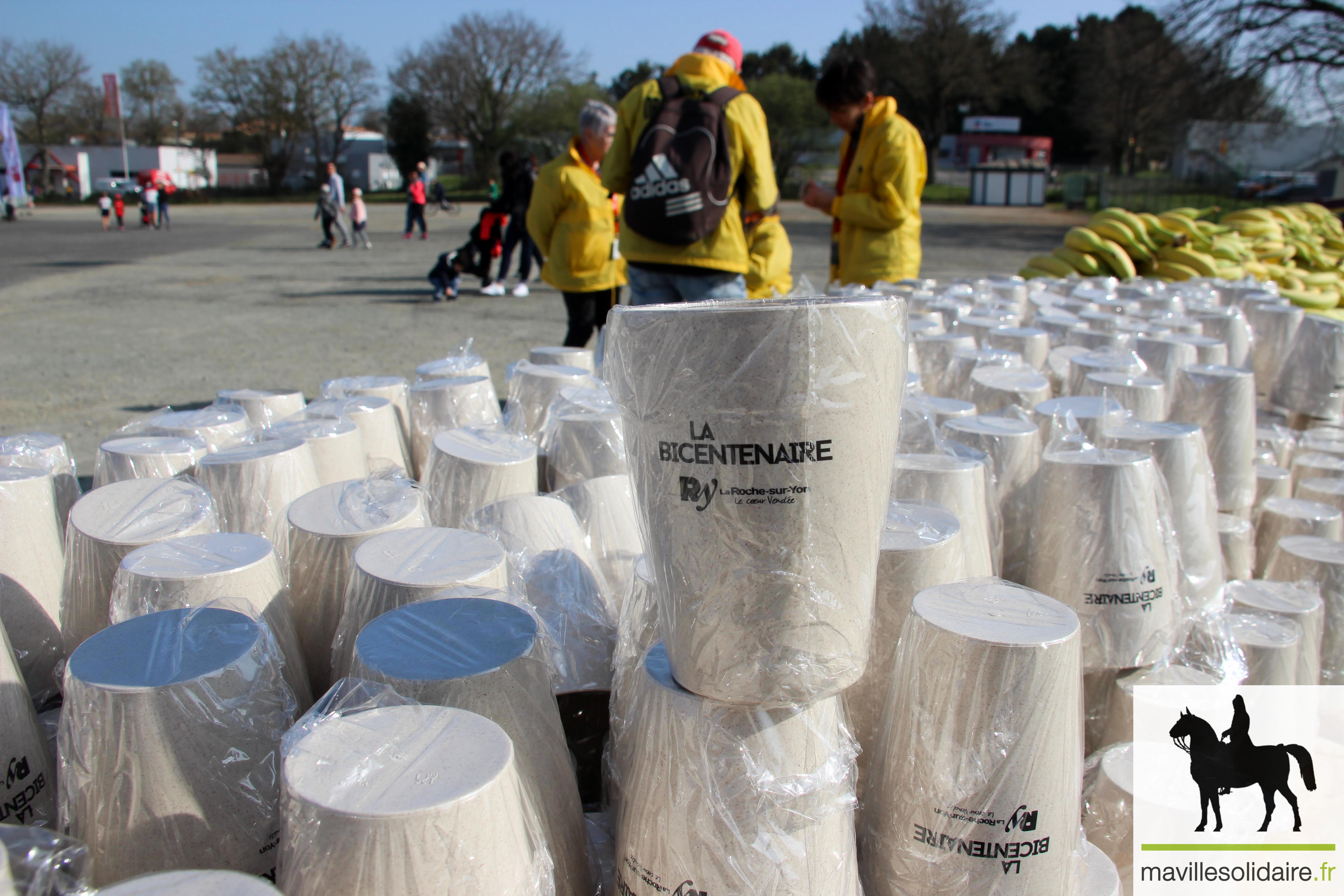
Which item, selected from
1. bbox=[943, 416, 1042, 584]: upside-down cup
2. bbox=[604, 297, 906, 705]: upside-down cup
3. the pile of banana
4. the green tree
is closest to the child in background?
the pile of banana

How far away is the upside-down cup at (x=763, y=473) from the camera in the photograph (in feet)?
2.95

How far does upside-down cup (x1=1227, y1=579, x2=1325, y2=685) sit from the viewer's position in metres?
1.86

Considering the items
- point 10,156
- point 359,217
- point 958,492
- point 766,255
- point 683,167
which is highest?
point 10,156

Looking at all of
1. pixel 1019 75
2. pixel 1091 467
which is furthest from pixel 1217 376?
pixel 1019 75

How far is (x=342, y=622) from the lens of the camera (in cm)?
133

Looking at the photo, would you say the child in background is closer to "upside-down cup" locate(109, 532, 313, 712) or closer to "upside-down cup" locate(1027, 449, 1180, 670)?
"upside-down cup" locate(109, 532, 313, 712)

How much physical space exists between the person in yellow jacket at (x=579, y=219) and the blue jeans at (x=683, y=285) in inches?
44.4

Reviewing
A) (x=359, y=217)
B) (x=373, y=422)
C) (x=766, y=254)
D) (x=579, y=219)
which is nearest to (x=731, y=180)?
(x=766, y=254)

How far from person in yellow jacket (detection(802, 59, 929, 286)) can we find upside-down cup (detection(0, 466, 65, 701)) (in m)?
3.33

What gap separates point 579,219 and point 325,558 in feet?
11.8

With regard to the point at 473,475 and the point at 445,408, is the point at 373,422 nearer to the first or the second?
the point at 445,408

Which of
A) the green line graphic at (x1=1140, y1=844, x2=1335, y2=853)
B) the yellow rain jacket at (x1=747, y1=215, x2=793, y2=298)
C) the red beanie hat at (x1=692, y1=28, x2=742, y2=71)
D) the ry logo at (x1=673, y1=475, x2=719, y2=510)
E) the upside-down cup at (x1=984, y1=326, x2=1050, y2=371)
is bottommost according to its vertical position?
the green line graphic at (x1=1140, y1=844, x2=1335, y2=853)

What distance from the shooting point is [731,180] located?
3.29 m

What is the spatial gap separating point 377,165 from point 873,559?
53.5 meters
